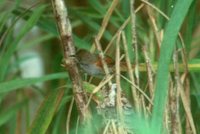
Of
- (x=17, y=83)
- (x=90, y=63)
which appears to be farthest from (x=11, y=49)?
(x=90, y=63)

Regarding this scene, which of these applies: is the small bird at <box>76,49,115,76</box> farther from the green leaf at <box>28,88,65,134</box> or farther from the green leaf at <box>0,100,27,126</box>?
the green leaf at <box>0,100,27,126</box>

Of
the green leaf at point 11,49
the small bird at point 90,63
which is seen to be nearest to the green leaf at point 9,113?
the green leaf at point 11,49

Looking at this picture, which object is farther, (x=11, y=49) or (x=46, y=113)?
(x=11, y=49)

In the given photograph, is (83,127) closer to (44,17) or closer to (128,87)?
(128,87)

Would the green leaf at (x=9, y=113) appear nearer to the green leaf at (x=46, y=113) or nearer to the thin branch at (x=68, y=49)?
the green leaf at (x=46, y=113)

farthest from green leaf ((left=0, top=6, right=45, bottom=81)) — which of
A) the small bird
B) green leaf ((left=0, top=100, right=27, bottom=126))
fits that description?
the small bird

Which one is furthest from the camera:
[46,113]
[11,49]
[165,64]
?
[11,49]

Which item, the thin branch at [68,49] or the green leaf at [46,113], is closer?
the thin branch at [68,49]

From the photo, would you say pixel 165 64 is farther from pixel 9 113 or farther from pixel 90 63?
pixel 9 113
